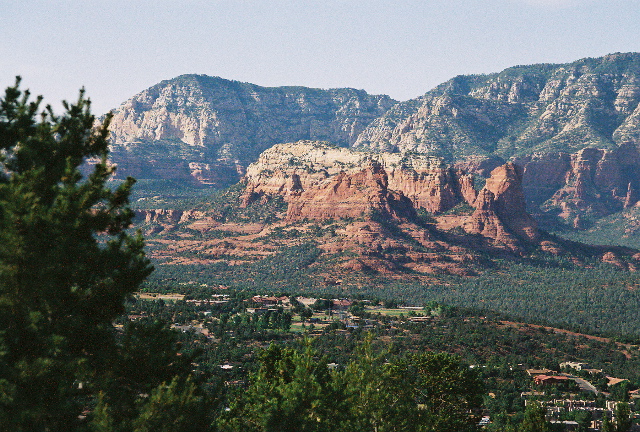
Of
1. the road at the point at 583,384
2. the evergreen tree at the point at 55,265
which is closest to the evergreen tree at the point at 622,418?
the evergreen tree at the point at 55,265

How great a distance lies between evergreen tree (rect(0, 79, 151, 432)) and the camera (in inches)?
1092

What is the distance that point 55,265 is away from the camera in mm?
28891

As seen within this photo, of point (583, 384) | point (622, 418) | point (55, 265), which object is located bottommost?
point (583, 384)

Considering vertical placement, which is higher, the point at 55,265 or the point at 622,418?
the point at 55,265

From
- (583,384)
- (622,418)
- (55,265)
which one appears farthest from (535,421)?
(583,384)

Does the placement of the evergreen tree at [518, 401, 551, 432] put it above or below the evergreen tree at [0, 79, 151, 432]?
below

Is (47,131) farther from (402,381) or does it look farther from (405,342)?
(405,342)

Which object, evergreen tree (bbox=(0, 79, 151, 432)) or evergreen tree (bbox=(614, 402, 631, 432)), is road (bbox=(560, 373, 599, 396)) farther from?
evergreen tree (bbox=(0, 79, 151, 432))

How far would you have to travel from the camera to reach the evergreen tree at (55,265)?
27734 millimetres

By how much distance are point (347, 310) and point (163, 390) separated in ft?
467

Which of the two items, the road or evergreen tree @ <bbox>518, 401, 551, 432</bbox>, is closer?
evergreen tree @ <bbox>518, 401, 551, 432</bbox>

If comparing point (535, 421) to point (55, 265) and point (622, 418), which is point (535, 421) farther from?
point (55, 265)

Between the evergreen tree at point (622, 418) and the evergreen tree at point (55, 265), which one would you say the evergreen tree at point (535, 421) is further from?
the evergreen tree at point (55, 265)

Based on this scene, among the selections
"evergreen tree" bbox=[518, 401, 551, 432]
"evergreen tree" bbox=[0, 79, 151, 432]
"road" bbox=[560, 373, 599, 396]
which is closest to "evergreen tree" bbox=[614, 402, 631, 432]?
"evergreen tree" bbox=[518, 401, 551, 432]
